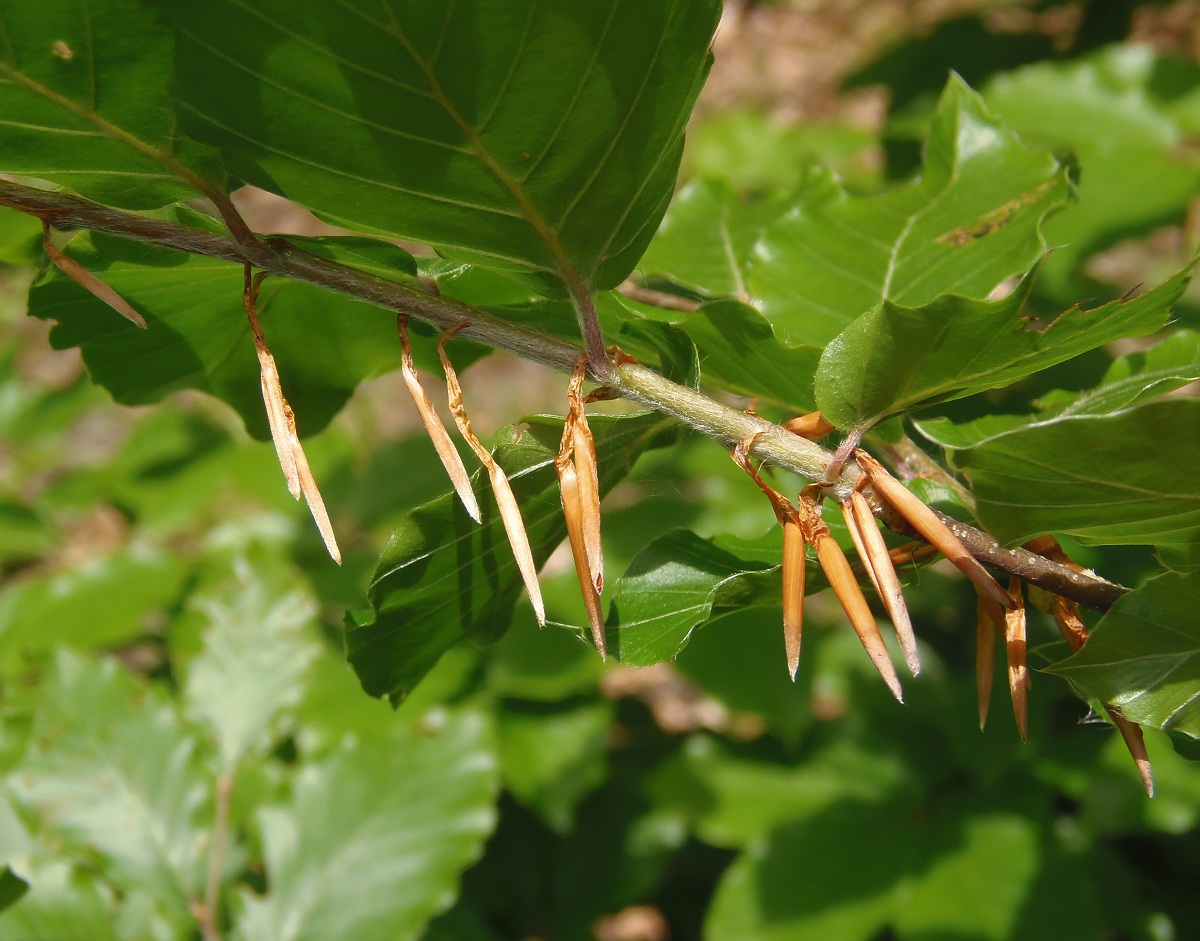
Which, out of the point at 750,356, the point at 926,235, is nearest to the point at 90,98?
the point at 750,356

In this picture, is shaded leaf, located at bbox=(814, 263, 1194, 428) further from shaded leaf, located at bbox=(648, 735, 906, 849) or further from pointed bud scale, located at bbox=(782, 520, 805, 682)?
shaded leaf, located at bbox=(648, 735, 906, 849)

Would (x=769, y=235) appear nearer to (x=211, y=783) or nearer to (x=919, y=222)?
(x=919, y=222)

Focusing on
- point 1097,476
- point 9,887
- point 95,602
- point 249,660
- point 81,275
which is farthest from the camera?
point 95,602

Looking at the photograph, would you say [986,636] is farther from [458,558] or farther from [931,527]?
[458,558]

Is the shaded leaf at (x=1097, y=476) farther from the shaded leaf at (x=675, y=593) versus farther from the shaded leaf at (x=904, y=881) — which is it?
the shaded leaf at (x=904, y=881)

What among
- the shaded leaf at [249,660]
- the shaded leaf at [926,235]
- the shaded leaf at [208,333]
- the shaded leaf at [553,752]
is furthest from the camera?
the shaded leaf at [553,752]

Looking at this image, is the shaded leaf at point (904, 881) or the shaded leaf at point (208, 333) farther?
the shaded leaf at point (904, 881)

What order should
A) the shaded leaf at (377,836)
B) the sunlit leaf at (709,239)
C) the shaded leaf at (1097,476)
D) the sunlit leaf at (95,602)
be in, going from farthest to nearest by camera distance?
the sunlit leaf at (95,602) → the shaded leaf at (377,836) → the sunlit leaf at (709,239) → the shaded leaf at (1097,476)

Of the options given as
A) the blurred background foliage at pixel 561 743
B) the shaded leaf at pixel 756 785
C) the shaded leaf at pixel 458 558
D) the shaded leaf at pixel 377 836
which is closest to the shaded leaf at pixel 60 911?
the blurred background foliage at pixel 561 743
